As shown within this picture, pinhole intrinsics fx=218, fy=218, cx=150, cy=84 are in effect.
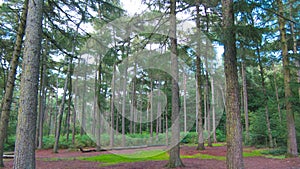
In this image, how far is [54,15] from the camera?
21.7 ft

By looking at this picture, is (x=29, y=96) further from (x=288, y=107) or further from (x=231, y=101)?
(x=288, y=107)

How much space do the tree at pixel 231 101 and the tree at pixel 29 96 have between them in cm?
416

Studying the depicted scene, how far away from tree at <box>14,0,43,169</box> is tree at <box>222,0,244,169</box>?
4161 millimetres

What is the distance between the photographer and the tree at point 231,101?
470 centimetres

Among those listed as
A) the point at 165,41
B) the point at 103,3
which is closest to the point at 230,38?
the point at 103,3

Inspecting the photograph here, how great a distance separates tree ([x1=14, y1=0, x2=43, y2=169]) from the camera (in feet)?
14.3

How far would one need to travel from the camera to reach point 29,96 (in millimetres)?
4516

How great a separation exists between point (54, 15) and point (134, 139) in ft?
55.1

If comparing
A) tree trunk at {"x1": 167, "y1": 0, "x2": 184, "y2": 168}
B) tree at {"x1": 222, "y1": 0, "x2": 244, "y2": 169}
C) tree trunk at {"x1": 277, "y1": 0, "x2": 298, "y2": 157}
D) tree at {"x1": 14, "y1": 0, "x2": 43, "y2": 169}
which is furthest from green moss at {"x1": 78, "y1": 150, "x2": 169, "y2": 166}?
tree trunk at {"x1": 277, "y1": 0, "x2": 298, "y2": 157}

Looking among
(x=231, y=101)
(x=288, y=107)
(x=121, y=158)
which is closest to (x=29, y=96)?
(x=231, y=101)

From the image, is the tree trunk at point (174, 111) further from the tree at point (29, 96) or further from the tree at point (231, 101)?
the tree at point (29, 96)

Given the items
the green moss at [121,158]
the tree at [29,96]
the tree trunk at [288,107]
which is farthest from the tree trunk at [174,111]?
the tree trunk at [288,107]

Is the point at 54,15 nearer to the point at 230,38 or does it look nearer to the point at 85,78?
the point at 230,38

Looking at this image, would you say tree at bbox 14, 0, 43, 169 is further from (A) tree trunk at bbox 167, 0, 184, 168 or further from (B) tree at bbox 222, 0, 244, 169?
(A) tree trunk at bbox 167, 0, 184, 168
